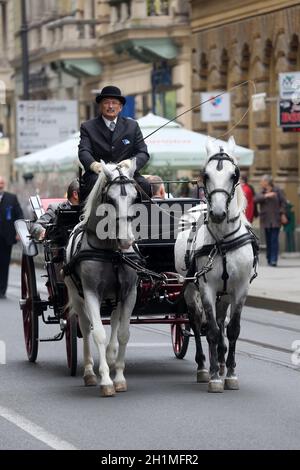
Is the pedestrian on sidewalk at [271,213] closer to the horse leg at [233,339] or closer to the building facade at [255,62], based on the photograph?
the building facade at [255,62]

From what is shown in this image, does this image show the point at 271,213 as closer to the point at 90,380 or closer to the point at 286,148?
the point at 286,148

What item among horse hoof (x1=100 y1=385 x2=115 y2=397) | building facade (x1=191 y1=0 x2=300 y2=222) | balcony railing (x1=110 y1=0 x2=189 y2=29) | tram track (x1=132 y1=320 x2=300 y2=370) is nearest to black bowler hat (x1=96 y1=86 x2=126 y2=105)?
horse hoof (x1=100 y1=385 x2=115 y2=397)

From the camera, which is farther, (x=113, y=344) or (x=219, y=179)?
(x=113, y=344)

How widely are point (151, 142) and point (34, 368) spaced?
1662 cm

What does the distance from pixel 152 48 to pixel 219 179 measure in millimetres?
31385

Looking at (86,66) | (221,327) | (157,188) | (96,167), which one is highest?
(86,66)

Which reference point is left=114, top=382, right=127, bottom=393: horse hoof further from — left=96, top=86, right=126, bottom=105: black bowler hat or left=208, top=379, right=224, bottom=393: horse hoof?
left=96, top=86, right=126, bottom=105: black bowler hat

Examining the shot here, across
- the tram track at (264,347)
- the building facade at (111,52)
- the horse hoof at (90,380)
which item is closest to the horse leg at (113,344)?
the horse hoof at (90,380)

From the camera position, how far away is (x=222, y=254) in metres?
12.7

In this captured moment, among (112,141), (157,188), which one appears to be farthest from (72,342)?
(157,188)

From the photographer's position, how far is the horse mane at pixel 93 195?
41.1ft

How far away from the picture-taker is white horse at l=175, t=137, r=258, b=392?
1238cm
